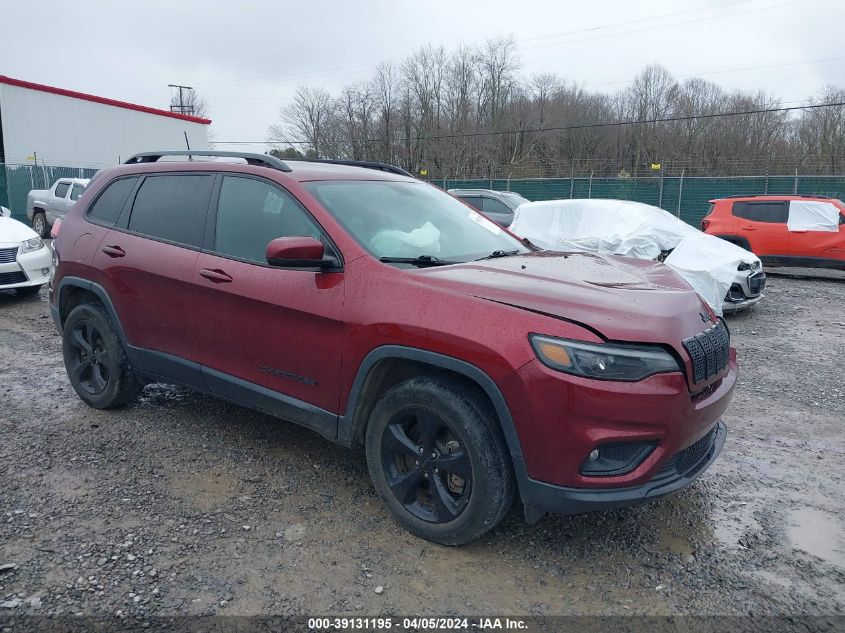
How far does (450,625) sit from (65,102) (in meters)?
34.4

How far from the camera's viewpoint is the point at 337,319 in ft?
10.3

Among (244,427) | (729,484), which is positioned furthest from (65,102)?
(729,484)

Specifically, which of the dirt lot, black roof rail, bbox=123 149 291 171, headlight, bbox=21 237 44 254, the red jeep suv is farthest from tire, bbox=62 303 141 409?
headlight, bbox=21 237 44 254

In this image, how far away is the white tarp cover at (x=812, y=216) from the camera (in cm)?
1224

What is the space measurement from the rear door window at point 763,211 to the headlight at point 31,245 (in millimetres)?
12585

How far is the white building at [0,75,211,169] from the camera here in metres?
28.2

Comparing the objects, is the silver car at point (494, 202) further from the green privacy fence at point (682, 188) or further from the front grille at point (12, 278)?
the green privacy fence at point (682, 188)

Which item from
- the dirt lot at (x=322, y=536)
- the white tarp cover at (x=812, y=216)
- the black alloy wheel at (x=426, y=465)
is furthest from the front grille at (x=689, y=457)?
the white tarp cover at (x=812, y=216)

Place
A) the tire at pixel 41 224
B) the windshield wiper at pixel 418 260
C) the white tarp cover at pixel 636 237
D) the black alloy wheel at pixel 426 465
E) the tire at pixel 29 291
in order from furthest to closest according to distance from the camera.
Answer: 1. the tire at pixel 41 224
2. the tire at pixel 29 291
3. the white tarp cover at pixel 636 237
4. the windshield wiper at pixel 418 260
5. the black alloy wheel at pixel 426 465

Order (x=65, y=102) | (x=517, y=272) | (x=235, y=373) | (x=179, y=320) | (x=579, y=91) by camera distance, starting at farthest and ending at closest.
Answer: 1. (x=579, y=91)
2. (x=65, y=102)
3. (x=179, y=320)
4. (x=235, y=373)
5. (x=517, y=272)

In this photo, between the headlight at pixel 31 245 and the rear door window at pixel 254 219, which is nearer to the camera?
the rear door window at pixel 254 219

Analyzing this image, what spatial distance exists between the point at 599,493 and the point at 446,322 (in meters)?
0.94

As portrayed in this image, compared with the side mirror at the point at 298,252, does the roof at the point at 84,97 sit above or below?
above

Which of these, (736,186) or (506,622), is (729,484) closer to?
(506,622)
